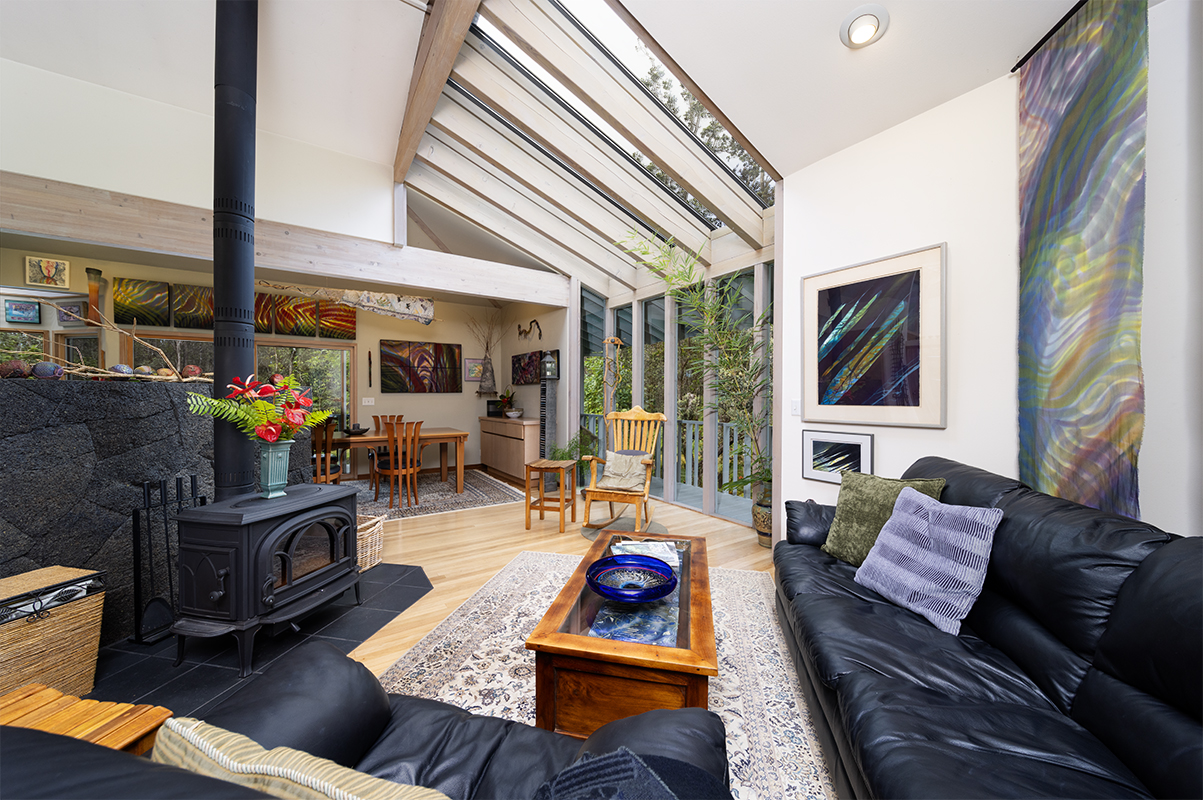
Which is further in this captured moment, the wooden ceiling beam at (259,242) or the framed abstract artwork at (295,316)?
the framed abstract artwork at (295,316)

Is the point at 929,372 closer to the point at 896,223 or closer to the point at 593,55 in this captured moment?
the point at 896,223

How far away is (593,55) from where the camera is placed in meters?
3.07

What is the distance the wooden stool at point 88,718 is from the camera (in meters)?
0.80

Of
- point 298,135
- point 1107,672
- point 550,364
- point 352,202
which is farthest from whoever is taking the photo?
point 550,364

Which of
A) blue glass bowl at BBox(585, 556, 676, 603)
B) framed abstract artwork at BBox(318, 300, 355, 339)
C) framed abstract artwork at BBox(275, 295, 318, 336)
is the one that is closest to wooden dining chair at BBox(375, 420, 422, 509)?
framed abstract artwork at BBox(318, 300, 355, 339)

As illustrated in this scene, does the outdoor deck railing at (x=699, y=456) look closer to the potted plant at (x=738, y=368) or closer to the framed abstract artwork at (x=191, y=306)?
the potted plant at (x=738, y=368)

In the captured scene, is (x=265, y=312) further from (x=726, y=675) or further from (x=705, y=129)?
(x=726, y=675)

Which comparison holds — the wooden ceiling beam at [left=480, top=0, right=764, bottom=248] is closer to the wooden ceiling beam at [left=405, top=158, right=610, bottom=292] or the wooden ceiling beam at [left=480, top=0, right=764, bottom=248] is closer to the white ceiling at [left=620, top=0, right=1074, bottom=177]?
the white ceiling at [left=620, top=0, right=1074, bottom=177]

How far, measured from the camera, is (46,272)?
377cm

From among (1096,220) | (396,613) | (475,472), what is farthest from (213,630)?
(475,472)

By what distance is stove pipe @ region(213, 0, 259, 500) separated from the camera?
7.19 feet

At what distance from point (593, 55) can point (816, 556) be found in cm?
353

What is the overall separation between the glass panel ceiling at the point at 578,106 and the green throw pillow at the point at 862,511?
2.56 m

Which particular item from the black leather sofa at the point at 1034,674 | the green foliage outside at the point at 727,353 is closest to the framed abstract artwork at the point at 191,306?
the green foliage outside at the point at 727,353
